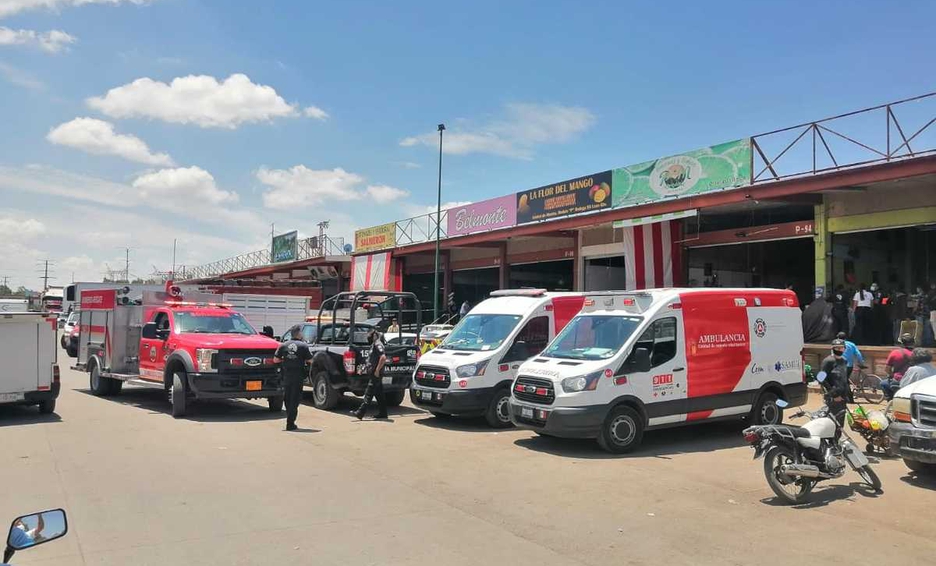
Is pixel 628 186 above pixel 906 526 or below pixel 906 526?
above

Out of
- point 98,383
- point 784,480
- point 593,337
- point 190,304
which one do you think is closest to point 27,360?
point 190,304

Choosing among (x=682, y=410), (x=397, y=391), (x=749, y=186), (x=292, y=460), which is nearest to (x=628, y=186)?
(x=749, y=186)

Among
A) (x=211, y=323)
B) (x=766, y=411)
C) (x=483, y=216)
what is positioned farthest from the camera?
(x=483, y=216)

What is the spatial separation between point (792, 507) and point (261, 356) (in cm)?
929

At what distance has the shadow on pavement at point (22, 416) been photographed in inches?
463

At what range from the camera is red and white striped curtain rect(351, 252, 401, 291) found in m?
36.0

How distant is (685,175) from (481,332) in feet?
33.8

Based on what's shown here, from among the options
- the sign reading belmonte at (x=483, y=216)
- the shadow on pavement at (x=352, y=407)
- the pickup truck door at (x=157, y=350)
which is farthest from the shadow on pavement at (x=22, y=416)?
the sign reading belmonte at (x=483, y=216)

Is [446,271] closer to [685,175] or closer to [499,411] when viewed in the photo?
[685,175]

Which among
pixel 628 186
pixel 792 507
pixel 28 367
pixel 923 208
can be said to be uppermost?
pixel 628 186

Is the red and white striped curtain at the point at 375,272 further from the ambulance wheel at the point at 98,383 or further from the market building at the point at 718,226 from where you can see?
the ambulance wheel at the point at 98,383

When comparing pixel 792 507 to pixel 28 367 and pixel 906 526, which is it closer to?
pixel 906 526

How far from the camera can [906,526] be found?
6.39 metres

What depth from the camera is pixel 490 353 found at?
39.0 ft
